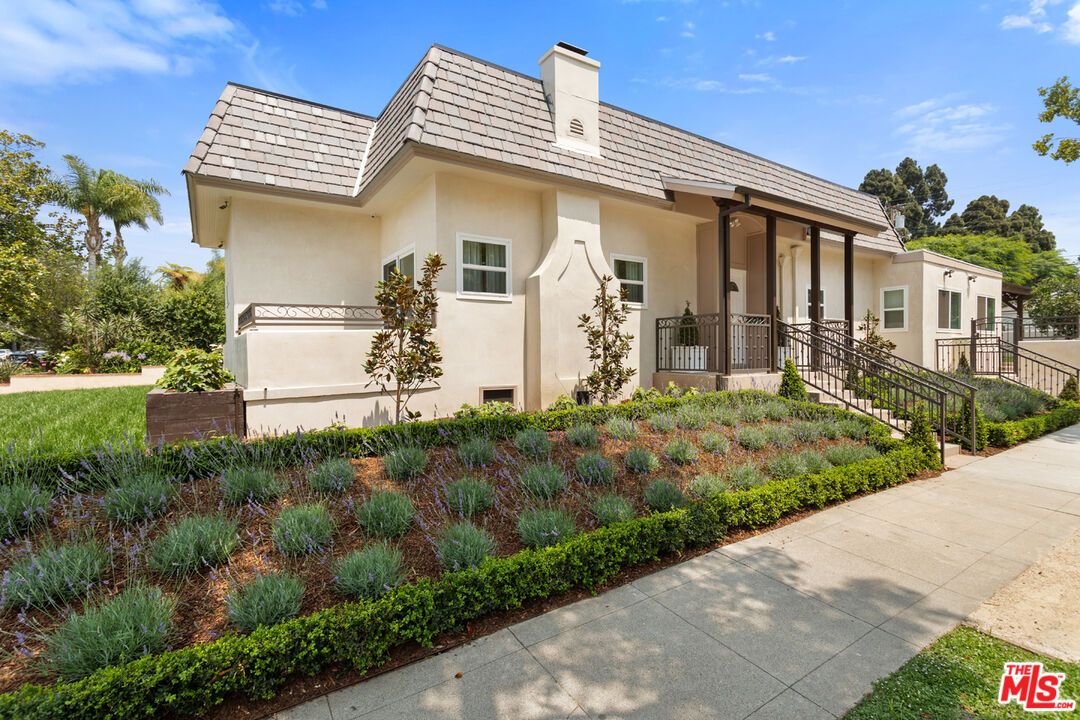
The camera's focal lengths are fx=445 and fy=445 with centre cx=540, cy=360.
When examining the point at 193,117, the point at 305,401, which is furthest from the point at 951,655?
the point at 193,117

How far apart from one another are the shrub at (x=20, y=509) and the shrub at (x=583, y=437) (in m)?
5.32

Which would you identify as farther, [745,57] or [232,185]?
[745,57]

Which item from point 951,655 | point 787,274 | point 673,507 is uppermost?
point 787,274

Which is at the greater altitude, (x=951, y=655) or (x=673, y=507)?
(x=673, y=507)

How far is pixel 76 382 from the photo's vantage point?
48.3ft

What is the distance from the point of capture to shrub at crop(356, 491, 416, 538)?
3.79 metres

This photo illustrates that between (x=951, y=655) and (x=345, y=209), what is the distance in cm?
1132

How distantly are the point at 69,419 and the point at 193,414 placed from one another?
3764 millimetres

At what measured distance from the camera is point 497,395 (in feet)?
30.2

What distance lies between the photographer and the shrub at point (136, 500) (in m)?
3.81

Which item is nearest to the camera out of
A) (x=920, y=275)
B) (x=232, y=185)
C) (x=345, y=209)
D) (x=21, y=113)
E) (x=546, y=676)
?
(x=546, y=676)

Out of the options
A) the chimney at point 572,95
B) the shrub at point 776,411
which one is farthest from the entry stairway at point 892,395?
the chimney at point 572,95

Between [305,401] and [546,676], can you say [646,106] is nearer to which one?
[305,401]

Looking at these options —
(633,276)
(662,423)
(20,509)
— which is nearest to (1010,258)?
(633,276)
